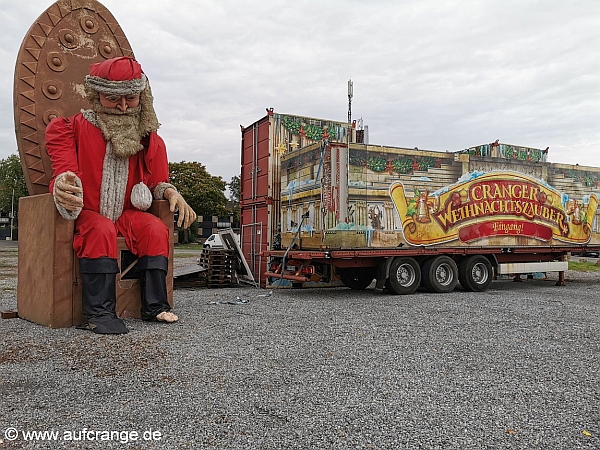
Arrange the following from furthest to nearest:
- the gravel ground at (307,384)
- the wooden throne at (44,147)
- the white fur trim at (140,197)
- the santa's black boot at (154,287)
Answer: the white fur trim at (140,197), the santa's black boot at (154,287), the wooden throne at (44,147), the gravel ground at (307,384)

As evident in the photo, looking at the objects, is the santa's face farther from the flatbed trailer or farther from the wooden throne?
the flatbed trailer

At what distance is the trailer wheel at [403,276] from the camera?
992 centimetres

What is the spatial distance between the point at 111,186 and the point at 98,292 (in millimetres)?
1284

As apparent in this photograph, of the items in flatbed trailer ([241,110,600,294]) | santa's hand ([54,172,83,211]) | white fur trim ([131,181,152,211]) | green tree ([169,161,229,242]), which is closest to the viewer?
santa's hand ([54,172,83,211])

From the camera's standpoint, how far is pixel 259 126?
11.7m

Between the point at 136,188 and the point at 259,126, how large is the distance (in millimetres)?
5799

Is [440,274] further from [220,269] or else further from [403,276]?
[220,269]

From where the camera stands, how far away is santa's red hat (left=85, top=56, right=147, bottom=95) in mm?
5801

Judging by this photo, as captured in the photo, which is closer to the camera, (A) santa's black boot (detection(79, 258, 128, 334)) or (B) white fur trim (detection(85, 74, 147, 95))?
(A) santa's black boot (detection(79, 258, 128, 334))

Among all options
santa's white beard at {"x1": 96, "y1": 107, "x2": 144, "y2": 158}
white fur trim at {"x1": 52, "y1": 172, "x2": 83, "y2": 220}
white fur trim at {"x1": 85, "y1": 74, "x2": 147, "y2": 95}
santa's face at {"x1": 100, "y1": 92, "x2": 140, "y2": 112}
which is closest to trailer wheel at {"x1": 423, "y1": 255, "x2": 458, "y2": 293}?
santa's white beard at {"x1": 96, "y1": 107, "x2": 144, "y2": 158}

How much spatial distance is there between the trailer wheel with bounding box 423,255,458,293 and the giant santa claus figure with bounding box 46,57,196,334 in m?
5.65

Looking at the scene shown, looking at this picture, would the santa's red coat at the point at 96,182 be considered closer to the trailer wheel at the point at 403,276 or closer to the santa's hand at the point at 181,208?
the santa's hand at the point at 181,208

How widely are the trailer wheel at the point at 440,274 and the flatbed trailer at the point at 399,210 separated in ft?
0.07

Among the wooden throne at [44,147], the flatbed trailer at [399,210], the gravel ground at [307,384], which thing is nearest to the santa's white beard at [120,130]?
the wooden throne at [44,147]
